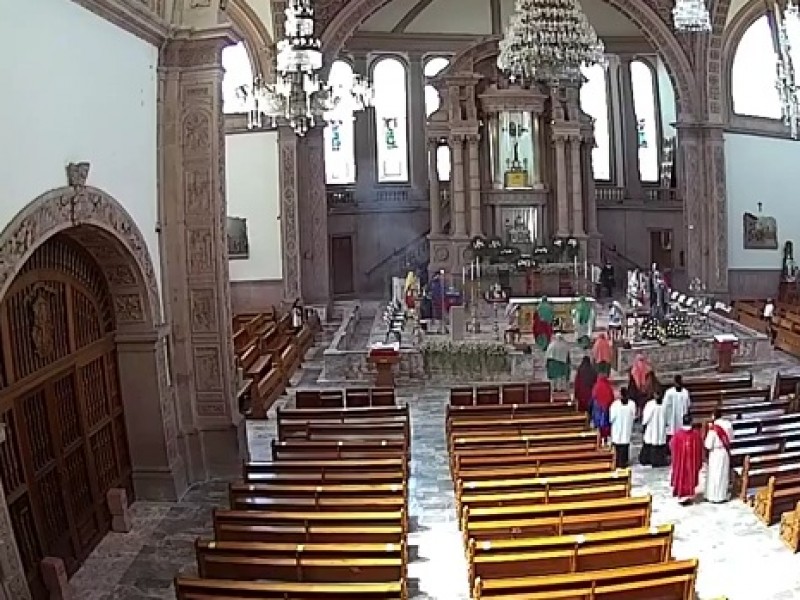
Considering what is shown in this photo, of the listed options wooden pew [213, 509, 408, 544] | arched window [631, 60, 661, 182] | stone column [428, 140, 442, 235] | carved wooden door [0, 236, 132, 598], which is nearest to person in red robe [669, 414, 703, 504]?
wooden pew [213, 509, 408, 544]

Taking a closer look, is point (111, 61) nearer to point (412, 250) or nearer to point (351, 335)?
point (351, 335)

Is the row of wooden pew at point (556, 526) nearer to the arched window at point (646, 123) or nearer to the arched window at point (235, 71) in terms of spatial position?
the arched window at point (235, 71)

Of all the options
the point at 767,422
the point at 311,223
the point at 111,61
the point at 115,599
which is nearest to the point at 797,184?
the point at 311,223

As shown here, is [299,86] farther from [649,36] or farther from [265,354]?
[649,36]

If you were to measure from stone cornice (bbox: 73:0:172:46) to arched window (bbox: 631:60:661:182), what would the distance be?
81.7ft

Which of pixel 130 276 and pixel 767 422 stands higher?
pixel 130 276

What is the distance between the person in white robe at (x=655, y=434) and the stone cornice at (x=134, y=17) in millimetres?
8160

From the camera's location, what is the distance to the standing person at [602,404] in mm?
14656

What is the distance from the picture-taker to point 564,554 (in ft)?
27.8

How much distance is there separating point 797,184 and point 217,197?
2365 cm

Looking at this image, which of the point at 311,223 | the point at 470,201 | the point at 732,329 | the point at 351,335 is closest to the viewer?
the point at 732,329

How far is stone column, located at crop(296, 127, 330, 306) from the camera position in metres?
28.2

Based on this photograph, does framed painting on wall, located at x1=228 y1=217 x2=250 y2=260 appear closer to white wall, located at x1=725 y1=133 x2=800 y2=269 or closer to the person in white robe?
white wall, located at x1=725 y1=133 x2=800 y2=269

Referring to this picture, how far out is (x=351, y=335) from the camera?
25188 millimetres
